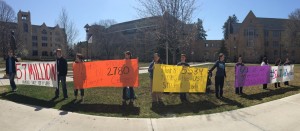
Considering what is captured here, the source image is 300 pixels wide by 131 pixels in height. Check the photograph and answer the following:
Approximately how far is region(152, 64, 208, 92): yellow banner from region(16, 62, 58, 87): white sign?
3.85 m

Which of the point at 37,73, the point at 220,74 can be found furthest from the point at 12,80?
the point at 220,74

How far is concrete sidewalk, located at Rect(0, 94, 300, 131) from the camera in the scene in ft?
24.0

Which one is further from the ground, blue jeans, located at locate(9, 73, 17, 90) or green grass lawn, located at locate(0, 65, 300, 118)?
blue jeans, located at locate(9, 73, 17, 90)

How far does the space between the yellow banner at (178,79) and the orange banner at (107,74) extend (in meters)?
0.76

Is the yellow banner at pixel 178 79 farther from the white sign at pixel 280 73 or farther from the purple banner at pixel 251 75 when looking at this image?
the white sign at pixel 280 73

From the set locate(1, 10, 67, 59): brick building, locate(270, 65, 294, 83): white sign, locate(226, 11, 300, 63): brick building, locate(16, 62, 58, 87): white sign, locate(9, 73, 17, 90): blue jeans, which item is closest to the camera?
locate(16, 62, 58, 87): white sign

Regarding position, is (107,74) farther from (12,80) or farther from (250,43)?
(250,43)

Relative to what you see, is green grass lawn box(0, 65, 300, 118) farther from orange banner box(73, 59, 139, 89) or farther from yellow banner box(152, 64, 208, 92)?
orange banner box(73, 59, 139, 89)

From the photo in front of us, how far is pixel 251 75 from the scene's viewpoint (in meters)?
13.5

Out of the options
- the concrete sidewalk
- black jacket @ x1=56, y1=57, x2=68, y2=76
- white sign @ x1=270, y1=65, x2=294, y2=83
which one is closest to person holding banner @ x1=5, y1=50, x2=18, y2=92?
black jacket @ x1=56, y1=57, x2=68, y2=76

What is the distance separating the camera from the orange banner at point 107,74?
10.3m

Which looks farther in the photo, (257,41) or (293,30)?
(257,41)

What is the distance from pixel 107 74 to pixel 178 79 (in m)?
2.58

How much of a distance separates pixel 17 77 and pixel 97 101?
4496 mm
